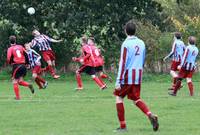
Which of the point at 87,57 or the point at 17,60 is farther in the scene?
the point at 87,57

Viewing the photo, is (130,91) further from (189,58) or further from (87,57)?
(87,57)

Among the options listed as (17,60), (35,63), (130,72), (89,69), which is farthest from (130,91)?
(35,63)

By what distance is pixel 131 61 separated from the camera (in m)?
12.8

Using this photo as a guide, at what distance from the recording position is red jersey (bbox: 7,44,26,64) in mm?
20844

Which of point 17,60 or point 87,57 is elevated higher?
point 17,60

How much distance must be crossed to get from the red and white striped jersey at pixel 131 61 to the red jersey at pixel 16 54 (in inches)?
340

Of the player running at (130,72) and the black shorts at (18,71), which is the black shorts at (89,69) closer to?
the black shorts at (18,71)

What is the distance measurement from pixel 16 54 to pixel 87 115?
20.5ft

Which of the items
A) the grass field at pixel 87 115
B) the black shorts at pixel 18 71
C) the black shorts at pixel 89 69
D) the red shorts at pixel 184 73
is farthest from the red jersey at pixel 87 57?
the red shorts at pixel 184 73

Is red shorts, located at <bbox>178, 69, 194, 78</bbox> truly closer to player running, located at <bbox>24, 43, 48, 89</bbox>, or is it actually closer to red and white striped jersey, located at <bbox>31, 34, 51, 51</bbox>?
player running, located at <bbox>24, 43, 48, 89</bbox>

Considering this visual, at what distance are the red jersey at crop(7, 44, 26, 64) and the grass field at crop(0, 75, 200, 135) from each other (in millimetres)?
1165

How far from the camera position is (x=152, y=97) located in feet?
68.4

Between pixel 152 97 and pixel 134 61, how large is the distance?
8199 millimetres

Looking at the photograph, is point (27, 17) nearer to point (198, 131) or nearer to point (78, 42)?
point (78, 42)
